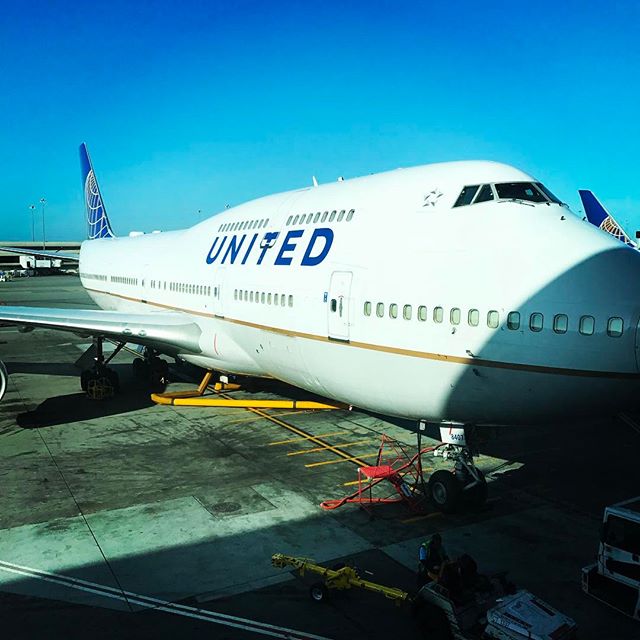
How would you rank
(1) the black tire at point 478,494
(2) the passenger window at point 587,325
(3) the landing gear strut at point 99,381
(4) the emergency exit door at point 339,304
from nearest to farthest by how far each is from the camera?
(2) the passenger window at point 587,325
(1) the black tire at point 478,494
(4) the emergency exit door at point 339,304
(3) the landing gear strut at point 99,381

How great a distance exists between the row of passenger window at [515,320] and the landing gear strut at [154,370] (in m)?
15.8

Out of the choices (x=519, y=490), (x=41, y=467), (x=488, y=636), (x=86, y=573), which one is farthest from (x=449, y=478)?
(x=41, y=467)

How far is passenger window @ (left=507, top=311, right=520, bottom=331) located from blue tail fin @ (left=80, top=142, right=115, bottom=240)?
33134mm

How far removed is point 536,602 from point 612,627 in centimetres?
138

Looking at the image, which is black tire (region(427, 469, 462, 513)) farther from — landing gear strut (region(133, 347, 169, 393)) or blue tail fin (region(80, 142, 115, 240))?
blue tail fin (region(80, 142, 115, 240))

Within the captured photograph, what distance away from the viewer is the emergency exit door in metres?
12.3

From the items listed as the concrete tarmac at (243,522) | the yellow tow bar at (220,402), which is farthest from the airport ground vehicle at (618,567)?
the yellow tow bar at (220,402)

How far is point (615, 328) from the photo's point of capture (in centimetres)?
912

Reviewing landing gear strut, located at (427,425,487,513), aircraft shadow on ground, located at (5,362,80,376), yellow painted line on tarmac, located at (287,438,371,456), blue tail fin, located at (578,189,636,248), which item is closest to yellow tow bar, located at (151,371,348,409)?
yellow painted line on tarmac, located at (287,438,371,456)

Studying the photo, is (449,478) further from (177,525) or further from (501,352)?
(177,525)

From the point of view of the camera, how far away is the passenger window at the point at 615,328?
29.8 ft

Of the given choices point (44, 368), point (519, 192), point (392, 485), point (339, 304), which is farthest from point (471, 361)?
point (44, 368)

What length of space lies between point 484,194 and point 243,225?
9.23m

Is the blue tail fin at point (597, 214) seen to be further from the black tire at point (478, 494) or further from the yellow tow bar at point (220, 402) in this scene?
the black tire at point (478, 494)
